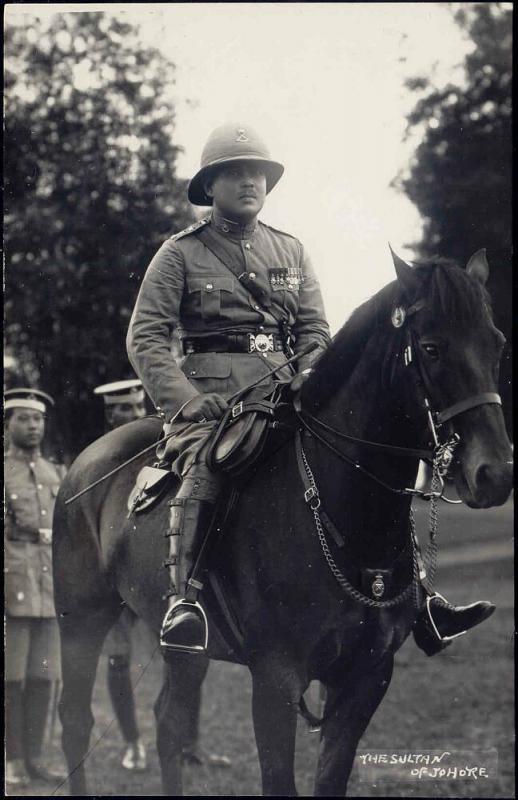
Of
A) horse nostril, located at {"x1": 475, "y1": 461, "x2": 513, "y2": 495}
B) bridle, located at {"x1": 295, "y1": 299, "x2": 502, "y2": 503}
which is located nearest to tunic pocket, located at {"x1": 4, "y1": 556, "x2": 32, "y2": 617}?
bridle, located at {"x1": 295, "y1": 299, "x2": 502, "y2": 503}

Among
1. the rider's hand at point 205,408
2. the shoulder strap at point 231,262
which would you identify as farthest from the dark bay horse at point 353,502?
the shoulder strap at point 231,262

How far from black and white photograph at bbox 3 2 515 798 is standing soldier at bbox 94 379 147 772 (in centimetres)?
3

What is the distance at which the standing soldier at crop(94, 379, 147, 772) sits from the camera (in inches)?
289

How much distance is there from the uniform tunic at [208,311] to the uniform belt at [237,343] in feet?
0.08

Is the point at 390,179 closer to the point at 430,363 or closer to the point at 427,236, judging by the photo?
the point at 427,236

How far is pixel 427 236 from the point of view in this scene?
625cm

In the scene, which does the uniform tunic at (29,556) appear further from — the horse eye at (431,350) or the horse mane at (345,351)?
the horse eye at (431,350)

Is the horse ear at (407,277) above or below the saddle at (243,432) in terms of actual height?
above

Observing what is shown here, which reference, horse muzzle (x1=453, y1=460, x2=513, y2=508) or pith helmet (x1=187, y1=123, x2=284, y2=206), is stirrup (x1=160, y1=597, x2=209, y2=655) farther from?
pith helmet (x1=187, y1=123, x2=284, y2=206)

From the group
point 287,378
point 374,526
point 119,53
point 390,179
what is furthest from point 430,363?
point 119,53

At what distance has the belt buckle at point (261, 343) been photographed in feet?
16.6

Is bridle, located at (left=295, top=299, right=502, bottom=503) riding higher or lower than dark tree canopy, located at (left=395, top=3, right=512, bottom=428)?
lower

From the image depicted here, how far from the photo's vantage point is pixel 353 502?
4289 millimetres

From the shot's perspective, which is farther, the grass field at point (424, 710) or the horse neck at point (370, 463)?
the grass field at point (424, 710)
